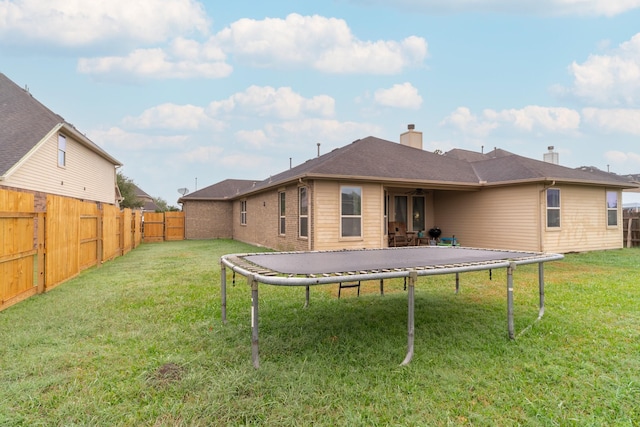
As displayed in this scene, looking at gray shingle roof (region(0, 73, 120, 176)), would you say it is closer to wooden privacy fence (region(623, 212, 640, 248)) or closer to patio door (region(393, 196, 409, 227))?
patio door (region(393, 196, 409, 227))

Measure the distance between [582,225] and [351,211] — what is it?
9128mm

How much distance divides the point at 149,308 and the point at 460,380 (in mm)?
4449

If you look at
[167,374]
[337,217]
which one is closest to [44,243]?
[167,374]

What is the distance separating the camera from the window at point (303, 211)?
11.0 metres

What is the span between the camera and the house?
10.9m

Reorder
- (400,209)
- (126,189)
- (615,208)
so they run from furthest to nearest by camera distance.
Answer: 1. (126,189)
2. (400,209)
3. (615,208)

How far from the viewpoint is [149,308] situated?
5.14 metres

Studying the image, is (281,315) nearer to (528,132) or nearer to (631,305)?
(631,305)

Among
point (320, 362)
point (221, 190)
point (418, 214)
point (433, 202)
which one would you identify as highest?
point (221, 190)

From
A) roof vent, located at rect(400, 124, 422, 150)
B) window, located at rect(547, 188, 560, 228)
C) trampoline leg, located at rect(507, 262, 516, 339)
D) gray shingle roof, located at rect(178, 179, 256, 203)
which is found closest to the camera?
trampoline leg, located at rect(507, 262, 516, 339)

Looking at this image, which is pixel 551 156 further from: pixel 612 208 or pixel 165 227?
pixel 165 227

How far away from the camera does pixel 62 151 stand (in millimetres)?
13695

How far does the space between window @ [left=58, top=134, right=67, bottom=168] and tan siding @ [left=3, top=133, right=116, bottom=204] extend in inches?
9.0

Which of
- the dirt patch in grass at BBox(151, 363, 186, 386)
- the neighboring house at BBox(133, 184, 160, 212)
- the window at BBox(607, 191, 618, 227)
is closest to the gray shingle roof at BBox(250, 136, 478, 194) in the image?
the window at BBox(607, 191, 618, 227)
